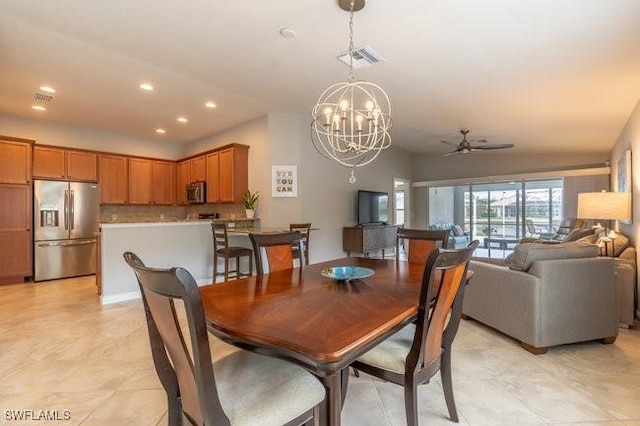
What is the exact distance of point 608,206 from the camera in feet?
12.0

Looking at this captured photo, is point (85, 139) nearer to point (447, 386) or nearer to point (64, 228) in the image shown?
point (64, 228)

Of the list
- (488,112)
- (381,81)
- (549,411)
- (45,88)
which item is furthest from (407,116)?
(45,88)

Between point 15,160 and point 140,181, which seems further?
point 140,181

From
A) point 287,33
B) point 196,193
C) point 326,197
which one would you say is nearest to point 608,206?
point 326,197

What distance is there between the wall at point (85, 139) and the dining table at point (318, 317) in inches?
232

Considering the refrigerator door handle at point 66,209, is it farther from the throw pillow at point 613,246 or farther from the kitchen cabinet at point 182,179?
the throw pillow at point 613,246

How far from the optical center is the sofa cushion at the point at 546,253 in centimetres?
261

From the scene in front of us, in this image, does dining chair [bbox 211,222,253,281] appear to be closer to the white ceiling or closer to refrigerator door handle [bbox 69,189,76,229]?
the white ceiling

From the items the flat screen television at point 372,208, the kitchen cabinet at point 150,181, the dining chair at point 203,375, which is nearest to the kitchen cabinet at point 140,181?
the kitchen cabinet at point 150,181

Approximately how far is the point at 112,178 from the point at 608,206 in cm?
776

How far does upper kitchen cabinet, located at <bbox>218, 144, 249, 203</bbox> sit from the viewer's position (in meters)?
5.44

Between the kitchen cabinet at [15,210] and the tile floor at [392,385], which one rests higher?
the kitchen cabinet at [15,210]

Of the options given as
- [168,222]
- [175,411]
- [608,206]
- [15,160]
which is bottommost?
[175,411]

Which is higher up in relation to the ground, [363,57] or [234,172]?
[363,57]
